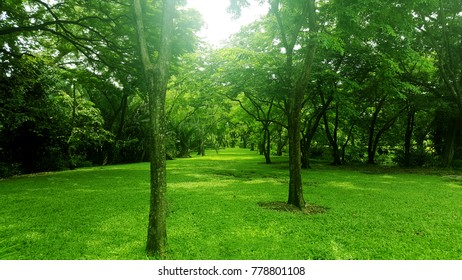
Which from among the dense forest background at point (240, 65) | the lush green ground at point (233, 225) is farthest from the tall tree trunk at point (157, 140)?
the dense forest background at point (240, 65)

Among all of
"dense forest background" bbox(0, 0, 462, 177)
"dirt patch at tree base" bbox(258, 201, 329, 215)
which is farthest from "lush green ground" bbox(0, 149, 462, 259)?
"dense forest background" bbox(0, 0, 462, 177)

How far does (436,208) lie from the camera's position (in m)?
9.01

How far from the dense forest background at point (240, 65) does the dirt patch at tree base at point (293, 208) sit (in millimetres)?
2334

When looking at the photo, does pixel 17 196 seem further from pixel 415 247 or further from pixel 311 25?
pixel 415 247

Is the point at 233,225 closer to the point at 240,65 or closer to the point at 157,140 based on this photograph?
the point at 157,140

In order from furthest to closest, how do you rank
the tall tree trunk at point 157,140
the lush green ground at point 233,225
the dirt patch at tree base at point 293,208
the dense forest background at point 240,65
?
1. the dense forest background at point 240,65
2. the dirt patch at tree base at point 293,208
3. the lush green ground at point 233,225
4. the tall tree trunk at point 157,140

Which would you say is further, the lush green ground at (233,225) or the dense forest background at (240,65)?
the dense forest background at (240,65)

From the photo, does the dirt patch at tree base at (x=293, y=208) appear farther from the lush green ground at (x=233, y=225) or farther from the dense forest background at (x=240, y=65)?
the dense forest background at (x=240, y=65)

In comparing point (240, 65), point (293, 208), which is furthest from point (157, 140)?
point (240, 65)

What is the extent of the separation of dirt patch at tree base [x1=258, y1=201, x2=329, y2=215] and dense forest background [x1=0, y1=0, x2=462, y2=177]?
233 centimetres

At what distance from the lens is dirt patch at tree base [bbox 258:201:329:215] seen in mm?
8383

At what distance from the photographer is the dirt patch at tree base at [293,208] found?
330 inches

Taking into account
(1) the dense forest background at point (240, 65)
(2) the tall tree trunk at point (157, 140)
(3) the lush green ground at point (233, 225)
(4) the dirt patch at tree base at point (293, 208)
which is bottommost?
(3) the lush green ground at point (233, 225)
